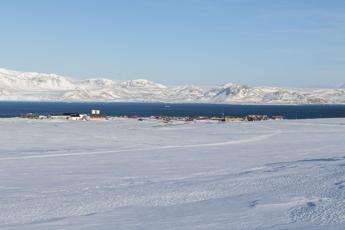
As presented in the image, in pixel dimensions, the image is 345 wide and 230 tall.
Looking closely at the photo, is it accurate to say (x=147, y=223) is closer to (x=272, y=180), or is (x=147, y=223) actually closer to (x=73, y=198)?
(x=73, y=198)

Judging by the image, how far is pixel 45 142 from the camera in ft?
114

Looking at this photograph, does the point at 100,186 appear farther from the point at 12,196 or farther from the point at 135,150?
the point at 135,150

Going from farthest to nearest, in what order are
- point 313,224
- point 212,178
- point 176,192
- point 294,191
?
1. point 212,178
2. point 176,192
3. point 294,191
4. point 313,224

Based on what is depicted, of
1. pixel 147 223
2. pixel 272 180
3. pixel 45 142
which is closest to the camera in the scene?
pixel 147 223

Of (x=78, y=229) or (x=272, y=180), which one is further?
(x=272, y=180)

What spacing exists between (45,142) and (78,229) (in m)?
25.3

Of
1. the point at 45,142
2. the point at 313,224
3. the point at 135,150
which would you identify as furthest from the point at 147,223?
the point at 45,142

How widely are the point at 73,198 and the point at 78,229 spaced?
368cm

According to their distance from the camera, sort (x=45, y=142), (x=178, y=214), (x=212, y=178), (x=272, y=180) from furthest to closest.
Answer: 1. (x=45, y=142)
2. (x=212, y=178)
3. (x=272, y=180)
4. (x=178, y=214)

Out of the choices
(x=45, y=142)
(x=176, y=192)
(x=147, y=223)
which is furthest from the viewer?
(x=45, y=142)

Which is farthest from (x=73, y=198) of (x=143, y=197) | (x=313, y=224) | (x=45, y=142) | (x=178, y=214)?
(x=45, y=142)

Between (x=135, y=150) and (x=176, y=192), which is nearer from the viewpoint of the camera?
(x=176, y=192)

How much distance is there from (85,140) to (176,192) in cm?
2333

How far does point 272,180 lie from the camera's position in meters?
15.5
